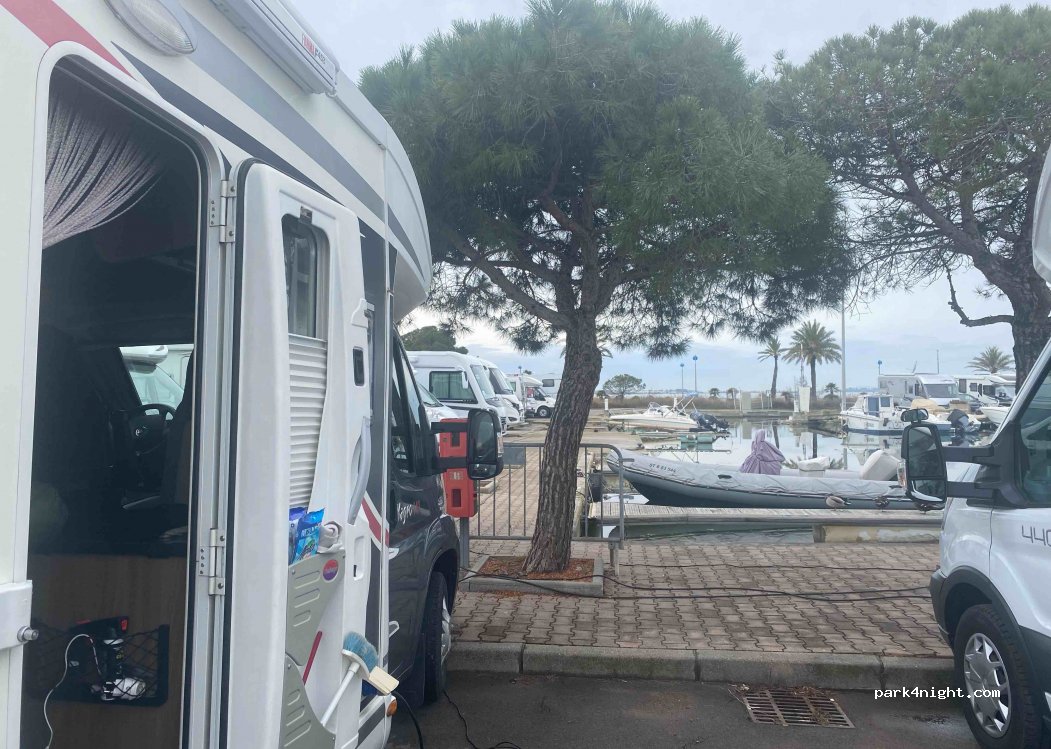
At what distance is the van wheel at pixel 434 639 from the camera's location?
475 centimetres

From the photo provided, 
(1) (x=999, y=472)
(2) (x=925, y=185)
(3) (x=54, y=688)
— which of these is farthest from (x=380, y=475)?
(2) (x=925, y=185)

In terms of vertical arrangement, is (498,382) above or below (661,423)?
above

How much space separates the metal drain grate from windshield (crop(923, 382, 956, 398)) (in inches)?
1638

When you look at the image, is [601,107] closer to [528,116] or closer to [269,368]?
[528,116]

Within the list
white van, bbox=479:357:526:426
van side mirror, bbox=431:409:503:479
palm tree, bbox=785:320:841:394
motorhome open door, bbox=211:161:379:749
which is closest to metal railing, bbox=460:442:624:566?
van side mirror, bbox=431:409:503:479

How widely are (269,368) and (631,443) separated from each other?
26.6 m

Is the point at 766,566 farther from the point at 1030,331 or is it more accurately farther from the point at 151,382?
the point at 151,382

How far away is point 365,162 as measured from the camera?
3391mm

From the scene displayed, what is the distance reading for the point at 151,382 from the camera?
366 cm

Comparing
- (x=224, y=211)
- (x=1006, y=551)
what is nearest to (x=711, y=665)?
(x=1006, y=551)

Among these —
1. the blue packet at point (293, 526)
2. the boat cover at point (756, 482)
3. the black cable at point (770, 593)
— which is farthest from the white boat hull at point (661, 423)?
the blue packet at point (293, 526)

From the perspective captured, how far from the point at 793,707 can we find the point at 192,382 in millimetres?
4201

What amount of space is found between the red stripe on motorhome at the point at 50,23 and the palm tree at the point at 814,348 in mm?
61800

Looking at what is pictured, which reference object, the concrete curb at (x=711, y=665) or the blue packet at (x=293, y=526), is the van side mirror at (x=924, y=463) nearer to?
the concrete curb at (x=711, y=665)
